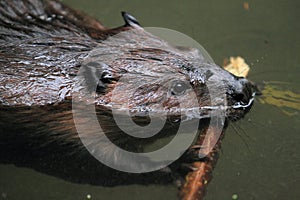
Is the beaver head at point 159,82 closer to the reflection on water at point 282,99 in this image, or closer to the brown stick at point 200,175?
the brown stick at point 200,175

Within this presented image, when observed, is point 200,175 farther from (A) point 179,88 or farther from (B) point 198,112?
(A) point 179,88

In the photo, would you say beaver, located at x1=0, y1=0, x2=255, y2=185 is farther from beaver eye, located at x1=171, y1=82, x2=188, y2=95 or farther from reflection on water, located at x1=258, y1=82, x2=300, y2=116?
reflection on water, located at x1=258, y1=82, x2=300, y2=116

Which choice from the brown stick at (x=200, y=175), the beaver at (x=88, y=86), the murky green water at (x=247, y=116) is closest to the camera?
the beaver at (x=88, y=86)

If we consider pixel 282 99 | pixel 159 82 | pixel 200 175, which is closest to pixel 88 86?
pixel 159 82

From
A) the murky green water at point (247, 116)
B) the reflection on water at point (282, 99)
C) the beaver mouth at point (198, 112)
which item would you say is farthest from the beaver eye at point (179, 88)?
the reflection on water at point (282, 99)

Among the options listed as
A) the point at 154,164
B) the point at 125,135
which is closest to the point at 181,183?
the point at 154,164

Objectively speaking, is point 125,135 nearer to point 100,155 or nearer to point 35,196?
point 100,155

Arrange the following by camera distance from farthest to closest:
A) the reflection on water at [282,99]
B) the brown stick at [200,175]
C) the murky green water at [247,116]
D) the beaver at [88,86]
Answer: the reflection on water at [282,99] < the murky green water at [247,116] < the brown stick at [200,175] < the beaver at [88,86]
